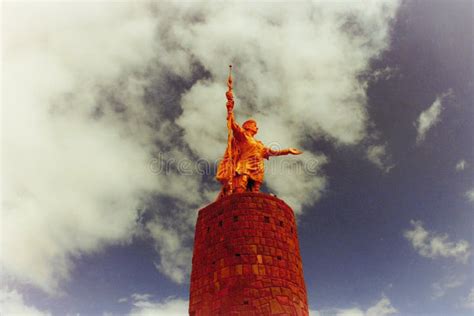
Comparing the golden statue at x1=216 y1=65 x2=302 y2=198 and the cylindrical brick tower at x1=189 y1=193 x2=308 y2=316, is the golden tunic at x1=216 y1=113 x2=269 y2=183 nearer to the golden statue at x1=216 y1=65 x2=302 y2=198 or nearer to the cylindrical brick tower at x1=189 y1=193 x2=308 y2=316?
the golden statue at x1=216 y1=65 x2=302 y2=198

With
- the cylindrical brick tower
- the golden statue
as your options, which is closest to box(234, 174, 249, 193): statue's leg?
the golden statue

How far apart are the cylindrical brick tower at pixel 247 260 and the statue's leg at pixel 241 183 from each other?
1.23m

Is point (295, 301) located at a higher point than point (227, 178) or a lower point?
lower

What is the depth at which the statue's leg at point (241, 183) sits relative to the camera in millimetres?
17656

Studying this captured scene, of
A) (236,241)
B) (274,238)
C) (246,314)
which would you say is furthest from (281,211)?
(246,314)

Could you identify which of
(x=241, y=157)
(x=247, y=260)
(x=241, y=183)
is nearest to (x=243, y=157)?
(x=241, y=157)

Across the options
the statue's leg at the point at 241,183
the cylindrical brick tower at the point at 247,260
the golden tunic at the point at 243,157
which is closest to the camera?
the cylindrical brick tower at the point at 247,260

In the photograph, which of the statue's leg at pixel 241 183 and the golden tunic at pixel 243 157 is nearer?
the statue's leg at pixel 241 183

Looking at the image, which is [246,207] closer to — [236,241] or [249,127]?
[236,241]

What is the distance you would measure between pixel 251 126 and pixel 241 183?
3.09 m

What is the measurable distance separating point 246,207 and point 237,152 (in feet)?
12.1

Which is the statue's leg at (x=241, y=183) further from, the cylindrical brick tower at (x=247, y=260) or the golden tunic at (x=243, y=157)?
the cylindrical brick tower at (x=247, y=260)

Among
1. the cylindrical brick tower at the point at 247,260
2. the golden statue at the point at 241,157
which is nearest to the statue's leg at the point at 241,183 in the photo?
the golden statue at the point at 241,157

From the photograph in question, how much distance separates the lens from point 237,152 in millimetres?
18844
